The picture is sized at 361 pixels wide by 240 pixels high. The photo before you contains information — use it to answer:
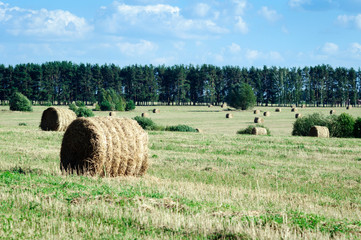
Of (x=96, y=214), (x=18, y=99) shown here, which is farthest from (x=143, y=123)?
(x=18, y=99)

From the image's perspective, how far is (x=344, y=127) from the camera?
3325 cm

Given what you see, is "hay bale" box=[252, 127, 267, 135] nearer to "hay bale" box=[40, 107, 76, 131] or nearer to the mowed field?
"hay bale" box=[40, 107, 76, 131]

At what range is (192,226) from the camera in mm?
7027

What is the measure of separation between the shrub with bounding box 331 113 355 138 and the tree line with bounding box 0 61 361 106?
3343 inches

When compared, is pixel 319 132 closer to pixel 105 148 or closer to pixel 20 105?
pixel 105 148

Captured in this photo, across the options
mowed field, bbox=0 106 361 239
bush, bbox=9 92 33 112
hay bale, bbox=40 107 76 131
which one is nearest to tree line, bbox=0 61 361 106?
bush, bbox=9 92 33 112

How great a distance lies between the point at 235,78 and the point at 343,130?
91.1 meters

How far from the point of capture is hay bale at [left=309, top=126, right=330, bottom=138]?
103ft

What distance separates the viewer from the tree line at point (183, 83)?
112938 millimetres

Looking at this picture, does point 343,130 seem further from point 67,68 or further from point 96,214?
point 67,68

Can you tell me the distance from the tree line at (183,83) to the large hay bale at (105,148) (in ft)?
331

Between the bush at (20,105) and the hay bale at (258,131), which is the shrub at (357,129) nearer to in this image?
the hay bale at (258,131)

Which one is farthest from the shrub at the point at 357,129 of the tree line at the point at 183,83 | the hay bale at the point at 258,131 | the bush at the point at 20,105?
the tree line at the point at 183,83

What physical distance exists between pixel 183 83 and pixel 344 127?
89.3m
